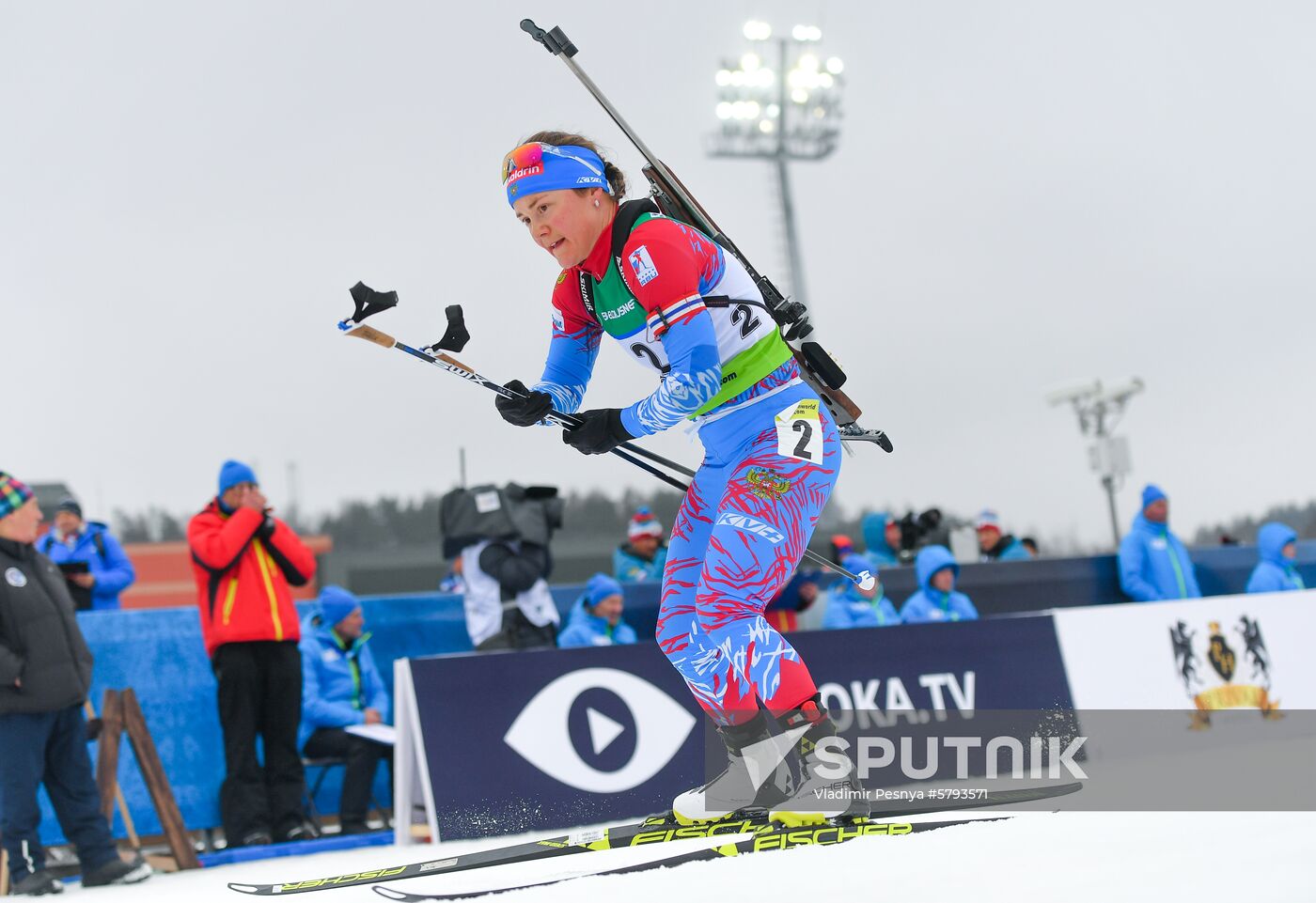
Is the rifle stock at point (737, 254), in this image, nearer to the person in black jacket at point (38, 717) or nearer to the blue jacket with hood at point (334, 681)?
the person in black jacket at point (38, 717)

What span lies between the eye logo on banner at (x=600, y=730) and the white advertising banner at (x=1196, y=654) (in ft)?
9.17

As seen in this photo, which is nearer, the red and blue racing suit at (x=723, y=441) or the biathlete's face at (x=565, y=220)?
the red and blue racing suit at (x=723, y=441)

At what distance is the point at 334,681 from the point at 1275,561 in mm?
8310

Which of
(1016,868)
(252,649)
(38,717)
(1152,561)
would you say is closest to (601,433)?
(1016,868)

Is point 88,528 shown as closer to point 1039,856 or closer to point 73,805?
point 73,805

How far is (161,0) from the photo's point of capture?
11.0 meters

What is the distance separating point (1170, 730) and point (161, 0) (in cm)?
1094

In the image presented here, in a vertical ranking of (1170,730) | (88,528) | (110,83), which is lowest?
(1170,730)

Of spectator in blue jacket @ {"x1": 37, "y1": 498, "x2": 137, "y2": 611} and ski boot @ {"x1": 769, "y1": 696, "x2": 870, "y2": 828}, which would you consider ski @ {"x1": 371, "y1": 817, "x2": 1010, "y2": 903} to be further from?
spectator in blue jacket @ {"x1": 37, "y1": 498, "x2": 137, "y2": 611}

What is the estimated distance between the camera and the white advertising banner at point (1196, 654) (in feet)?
23.8

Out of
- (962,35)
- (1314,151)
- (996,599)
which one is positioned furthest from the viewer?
(1314,151)

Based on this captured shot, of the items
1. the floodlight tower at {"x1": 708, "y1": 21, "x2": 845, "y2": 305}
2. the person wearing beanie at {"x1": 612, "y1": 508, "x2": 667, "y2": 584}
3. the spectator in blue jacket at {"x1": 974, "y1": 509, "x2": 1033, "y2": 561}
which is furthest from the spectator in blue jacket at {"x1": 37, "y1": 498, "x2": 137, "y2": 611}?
the floodlight tower at {"x1": 708, "y1": 21, "x2": 845, "y2": 305}

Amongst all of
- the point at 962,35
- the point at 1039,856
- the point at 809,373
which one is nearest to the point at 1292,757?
the point at 1039,856

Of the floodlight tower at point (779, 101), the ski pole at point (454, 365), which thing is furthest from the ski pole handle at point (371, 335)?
the floodlight tower at point (779, 101)
